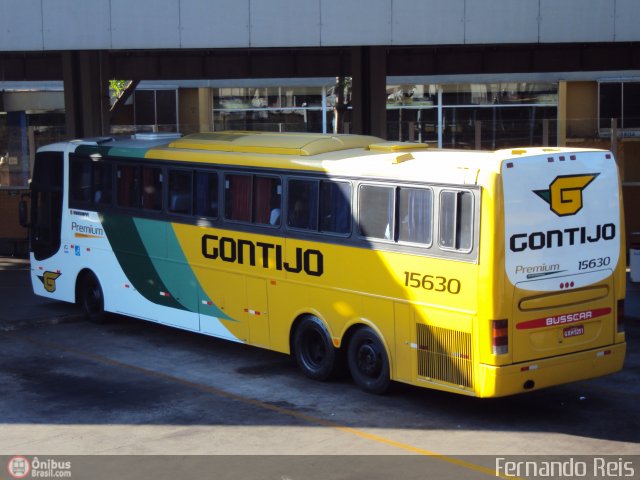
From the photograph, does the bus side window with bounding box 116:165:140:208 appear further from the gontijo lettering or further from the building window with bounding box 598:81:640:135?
the building window with bounding box 598:81:640:135

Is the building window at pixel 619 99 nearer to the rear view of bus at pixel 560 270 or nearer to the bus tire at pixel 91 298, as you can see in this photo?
the bus tire at pixel 91 298

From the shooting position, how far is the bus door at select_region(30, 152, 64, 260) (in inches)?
752

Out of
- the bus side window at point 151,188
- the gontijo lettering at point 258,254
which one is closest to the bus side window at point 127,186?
the bus side window at point 151,188

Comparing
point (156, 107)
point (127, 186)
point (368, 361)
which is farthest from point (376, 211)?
point (156, 107)

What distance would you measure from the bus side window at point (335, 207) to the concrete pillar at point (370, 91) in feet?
28.9

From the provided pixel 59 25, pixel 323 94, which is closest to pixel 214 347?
pixel 59 25

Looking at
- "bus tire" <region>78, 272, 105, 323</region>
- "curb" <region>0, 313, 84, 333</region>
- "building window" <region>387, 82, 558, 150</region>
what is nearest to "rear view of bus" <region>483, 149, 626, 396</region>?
"bus tire" <region>78, 272, 105, 323</region>

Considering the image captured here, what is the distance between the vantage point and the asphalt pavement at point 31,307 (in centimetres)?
1847

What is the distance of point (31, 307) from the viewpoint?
65.3ft

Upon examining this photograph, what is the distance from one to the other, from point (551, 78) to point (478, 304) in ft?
131

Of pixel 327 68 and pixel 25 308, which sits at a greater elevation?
pixel 327 68

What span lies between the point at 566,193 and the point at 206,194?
19.1 feet

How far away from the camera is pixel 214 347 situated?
16812 mm

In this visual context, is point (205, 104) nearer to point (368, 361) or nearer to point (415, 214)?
point (368, 361)
